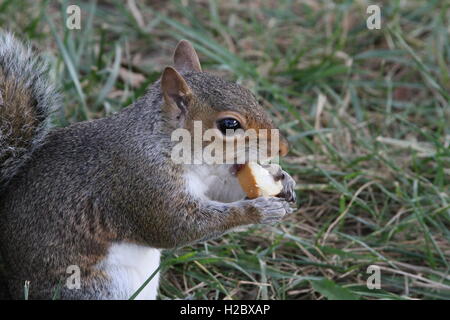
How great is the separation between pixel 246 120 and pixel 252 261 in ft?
2.17

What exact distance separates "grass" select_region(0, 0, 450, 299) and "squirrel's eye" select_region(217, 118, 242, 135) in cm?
44

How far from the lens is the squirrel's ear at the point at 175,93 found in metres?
2.18

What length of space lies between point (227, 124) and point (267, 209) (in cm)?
27

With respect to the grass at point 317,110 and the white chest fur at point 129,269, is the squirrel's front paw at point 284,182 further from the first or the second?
the white chest fur at point 129,269

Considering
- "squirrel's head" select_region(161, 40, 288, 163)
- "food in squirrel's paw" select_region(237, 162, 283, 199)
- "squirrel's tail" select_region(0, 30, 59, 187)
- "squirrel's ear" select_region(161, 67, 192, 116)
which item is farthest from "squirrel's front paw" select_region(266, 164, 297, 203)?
"squirrel's tail" select_region(0, 30, 59, 187)

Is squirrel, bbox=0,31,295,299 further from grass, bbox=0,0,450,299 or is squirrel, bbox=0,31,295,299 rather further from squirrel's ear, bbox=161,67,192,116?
grass, bbox=0,0,450,299

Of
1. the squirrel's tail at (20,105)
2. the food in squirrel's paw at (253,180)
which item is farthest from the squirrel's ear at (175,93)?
the squirrel's tail at (20,105)

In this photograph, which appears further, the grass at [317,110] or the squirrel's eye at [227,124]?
the grass at [317,110]

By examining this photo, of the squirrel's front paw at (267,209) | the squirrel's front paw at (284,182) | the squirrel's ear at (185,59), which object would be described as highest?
the squirrel's ear at (185,59)

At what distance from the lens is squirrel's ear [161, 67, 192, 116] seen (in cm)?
218

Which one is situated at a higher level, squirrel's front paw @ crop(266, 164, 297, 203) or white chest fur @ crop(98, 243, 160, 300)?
squirrel's front paw @ crop(266, 164, 297, 203)
